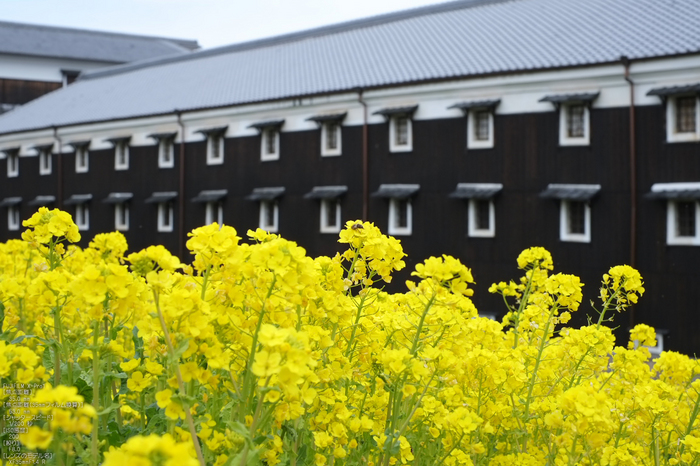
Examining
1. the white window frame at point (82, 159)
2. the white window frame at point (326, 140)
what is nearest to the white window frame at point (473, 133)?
the white window frame at point (326, 140)

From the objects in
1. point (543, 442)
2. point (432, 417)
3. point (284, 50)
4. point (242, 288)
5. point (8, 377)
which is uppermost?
point (284, 50)

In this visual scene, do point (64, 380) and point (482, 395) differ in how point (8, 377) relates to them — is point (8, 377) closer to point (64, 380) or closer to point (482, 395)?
point (64, 380)

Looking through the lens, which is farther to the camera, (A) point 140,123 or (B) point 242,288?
(A) point 140,123

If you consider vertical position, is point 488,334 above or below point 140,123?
below

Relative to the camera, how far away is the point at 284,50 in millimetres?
30281

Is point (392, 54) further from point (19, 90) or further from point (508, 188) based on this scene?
point (19, 90)

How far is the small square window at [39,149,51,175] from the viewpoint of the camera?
3053 centimetres

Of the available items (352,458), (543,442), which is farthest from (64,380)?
(543,442)

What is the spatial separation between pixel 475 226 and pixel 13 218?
23.0 metres

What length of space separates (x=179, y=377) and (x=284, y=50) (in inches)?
1138

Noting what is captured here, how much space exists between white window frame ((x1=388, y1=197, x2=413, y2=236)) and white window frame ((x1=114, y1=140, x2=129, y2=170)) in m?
12.7

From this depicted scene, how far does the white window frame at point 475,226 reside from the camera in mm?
17922

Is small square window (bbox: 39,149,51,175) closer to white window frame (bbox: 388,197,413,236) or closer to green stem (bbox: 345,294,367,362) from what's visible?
white window frame (bbox: 388,197,413,236)

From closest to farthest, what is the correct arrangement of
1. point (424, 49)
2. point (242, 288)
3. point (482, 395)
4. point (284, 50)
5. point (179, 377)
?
point (179, 377) < point (242, 288) < point (482, 395) < point (424, 49) < point (284, 50)
